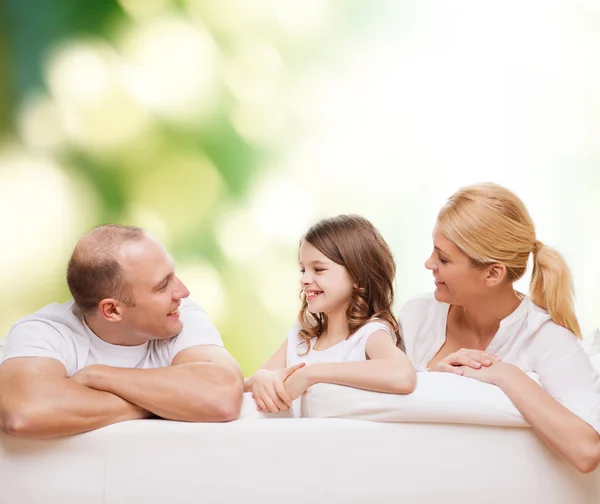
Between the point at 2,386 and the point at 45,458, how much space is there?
0.59 ft

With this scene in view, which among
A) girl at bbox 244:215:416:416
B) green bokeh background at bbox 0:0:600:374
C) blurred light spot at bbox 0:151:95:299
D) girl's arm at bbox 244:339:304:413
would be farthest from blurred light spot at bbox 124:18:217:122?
girl's arm at bbox 244:339:304:413

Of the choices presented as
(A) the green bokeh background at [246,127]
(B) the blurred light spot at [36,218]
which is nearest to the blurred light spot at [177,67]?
(A) the green bokeh background at [246,127]

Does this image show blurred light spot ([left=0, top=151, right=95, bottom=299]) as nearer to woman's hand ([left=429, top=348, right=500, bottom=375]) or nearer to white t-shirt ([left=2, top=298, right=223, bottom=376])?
white t-shirt ([left=2, top=298, right=223, bottom=376])

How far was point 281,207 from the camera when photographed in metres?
4.50

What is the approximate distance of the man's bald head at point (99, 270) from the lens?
1.89m

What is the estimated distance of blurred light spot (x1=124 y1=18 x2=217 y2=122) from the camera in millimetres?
4535

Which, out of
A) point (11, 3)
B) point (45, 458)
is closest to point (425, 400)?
point (45, 458)

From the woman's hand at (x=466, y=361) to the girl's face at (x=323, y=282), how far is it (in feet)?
1.34

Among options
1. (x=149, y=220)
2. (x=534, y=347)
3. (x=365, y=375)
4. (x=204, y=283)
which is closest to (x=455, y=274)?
(x=534, y=347)

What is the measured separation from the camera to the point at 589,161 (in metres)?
4.31

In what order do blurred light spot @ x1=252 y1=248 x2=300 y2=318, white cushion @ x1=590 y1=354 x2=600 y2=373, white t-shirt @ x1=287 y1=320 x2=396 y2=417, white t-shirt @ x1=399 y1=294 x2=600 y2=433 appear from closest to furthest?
white t-shirt @ x1=399 y1=294 x2=600 y2=433 < white cushion @ x1=590 y1=354 x2=600 y2=373 < white t-shirt @ x1=287 y1=320 x2=396 y2=417 < blurred light spot @ x1=252 y1=248 x2=300 y2=318

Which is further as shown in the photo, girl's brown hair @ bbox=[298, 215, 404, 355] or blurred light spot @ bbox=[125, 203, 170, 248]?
blurred light spot @ bbox=[125, 203, 170, 248]

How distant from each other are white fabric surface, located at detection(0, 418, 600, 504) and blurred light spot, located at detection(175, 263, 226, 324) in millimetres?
2845

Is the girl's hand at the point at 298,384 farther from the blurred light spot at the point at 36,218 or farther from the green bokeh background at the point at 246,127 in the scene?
the blurred light spot at the point at 36,218
